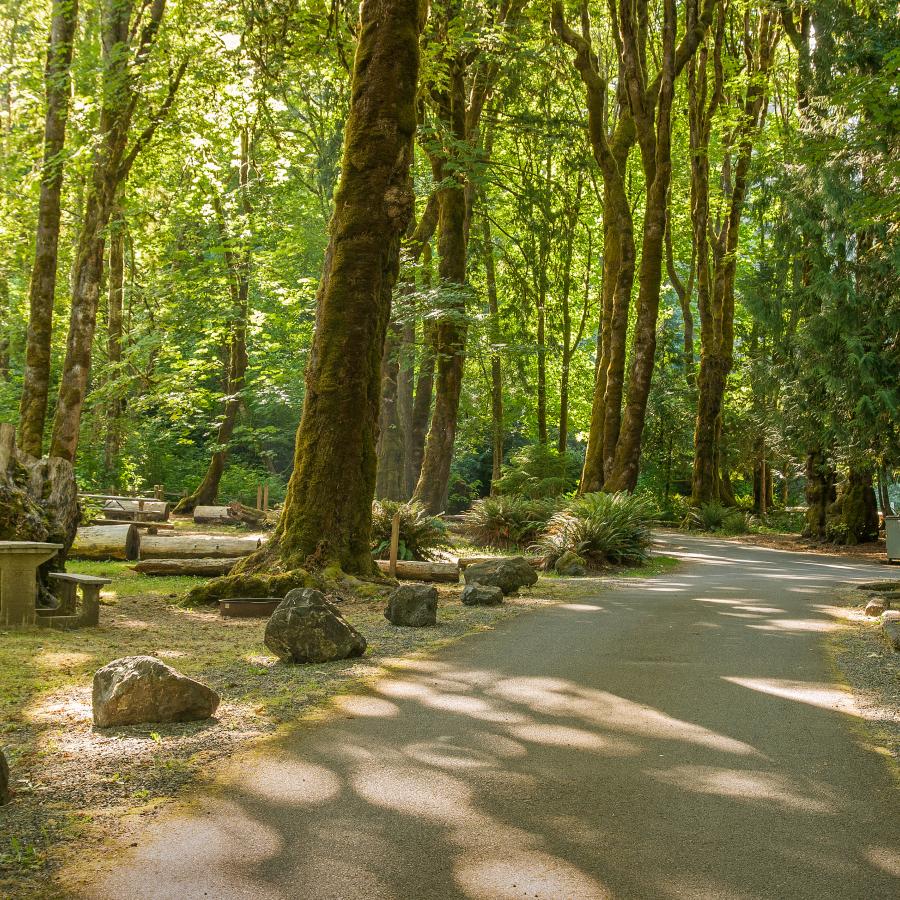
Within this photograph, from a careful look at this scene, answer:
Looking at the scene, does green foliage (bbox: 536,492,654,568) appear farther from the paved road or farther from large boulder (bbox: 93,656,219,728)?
large boulder (bbox: 93,656,219,728)

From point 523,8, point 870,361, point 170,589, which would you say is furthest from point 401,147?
point 870,361

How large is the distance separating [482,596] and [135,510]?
1462 centimetres

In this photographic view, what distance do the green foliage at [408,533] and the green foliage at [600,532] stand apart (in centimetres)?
270

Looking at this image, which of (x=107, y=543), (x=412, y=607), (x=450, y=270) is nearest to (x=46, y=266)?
(x=107, y=543)

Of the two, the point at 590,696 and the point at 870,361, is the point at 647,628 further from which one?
the point at 870,361

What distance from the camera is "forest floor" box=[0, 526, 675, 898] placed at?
156 inches

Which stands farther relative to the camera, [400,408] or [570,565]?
[400,408]

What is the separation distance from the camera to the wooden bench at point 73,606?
8.68 metres

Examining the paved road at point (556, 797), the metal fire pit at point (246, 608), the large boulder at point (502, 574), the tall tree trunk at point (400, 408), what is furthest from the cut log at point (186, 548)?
the paved road at point (556, 797)

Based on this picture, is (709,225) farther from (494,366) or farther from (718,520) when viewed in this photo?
(718,520)

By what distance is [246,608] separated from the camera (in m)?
10.2

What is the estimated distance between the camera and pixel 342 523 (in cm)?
1126

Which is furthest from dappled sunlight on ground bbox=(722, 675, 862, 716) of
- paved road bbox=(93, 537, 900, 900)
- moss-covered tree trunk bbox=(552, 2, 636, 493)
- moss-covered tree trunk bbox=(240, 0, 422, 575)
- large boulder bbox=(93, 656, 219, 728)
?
moss-covered tree trunk bbox=(552, 2, 636, 493)

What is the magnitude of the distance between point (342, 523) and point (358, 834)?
7.39m
